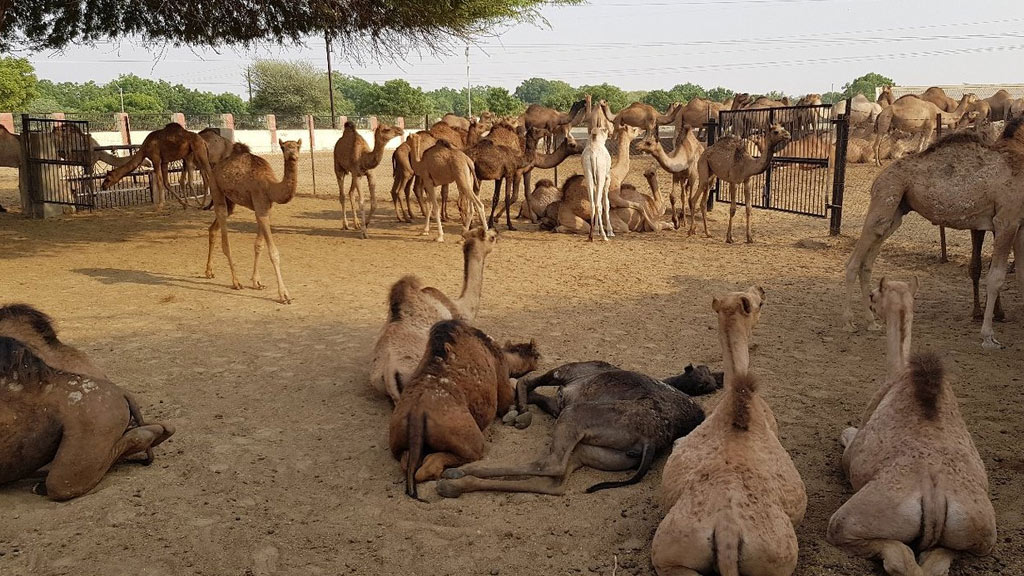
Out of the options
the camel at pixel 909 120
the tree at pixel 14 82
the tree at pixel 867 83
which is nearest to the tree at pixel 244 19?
the camel at pixel 909 120

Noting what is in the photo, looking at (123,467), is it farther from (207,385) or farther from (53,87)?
(53,87)

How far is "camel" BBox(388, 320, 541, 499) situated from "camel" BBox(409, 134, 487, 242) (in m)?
7.93

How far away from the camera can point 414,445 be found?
476 cm

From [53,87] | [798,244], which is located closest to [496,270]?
[798,244]

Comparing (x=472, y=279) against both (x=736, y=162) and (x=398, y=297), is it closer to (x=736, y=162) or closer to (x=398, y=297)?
(x=398, y=297)

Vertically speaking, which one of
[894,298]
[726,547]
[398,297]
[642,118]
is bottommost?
[726,547]

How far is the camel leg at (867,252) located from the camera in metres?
7.98

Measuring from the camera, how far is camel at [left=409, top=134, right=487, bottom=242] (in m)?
13.7

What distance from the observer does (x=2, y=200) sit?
1917cm

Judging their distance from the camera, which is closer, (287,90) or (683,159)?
(683,159)

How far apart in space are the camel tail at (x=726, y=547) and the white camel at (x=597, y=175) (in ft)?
34.5

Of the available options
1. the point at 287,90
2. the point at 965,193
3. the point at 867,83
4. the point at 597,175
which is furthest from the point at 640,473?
the point at 867,83

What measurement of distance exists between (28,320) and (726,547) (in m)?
4.40

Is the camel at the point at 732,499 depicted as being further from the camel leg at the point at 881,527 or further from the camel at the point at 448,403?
the camel at the point at 448,403
